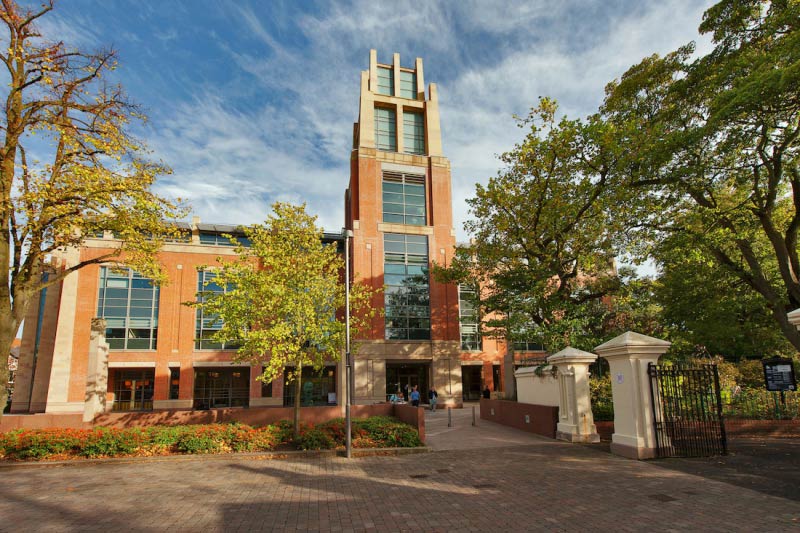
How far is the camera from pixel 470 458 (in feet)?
42.3

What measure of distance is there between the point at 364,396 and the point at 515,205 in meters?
19.3

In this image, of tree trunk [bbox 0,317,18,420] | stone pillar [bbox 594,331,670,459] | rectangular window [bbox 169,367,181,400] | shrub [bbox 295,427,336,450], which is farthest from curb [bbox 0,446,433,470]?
rectangular window [bbox 169,367,181,400]

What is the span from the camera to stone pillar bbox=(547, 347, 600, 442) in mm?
14703

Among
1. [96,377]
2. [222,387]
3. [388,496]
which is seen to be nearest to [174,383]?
[222,387]

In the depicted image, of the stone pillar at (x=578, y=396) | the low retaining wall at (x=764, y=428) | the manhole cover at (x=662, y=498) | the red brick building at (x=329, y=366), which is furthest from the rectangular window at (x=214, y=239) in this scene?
the manhole cover at (x=662, y=498)

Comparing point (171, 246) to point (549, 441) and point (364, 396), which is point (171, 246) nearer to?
point (364, 396)

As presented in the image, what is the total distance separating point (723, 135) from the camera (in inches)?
565

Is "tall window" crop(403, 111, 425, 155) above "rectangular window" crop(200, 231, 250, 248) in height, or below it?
above

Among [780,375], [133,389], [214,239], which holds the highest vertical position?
[214,239]

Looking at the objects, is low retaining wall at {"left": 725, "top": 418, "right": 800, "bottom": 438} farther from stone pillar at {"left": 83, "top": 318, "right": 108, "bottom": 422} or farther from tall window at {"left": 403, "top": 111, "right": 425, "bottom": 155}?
tall window at {"left": 403, "top": 111, "right": 425, "bottom": 155}

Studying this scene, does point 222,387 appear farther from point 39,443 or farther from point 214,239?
point 39,443

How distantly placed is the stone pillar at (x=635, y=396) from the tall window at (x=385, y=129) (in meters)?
30.4

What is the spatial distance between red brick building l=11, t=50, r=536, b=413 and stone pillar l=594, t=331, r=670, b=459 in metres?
21.4

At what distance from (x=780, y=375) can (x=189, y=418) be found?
1924cm
